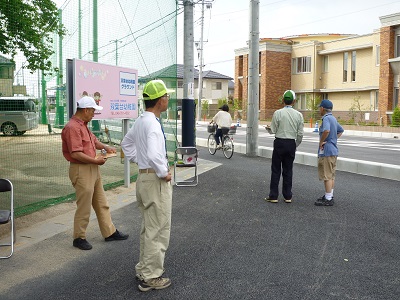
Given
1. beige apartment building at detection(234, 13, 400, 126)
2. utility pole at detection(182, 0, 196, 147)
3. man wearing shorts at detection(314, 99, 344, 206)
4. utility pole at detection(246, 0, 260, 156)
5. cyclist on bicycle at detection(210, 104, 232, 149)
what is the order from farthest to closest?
beige apartment building at detection(234, 13, 400, 126)
cyclist on bicycle at detection(210, 104, 232, 149)
utility pole at detection(246, 0, 260, 156)
utility pole at detection(182, 0, 196, 147)
man wearing shorts at detection(314, 99, 344, 206)

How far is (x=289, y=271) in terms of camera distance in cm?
458

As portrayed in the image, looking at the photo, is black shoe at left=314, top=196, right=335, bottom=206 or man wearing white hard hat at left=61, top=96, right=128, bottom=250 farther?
black shoe at left=314, top=196, right=335, bottom=206

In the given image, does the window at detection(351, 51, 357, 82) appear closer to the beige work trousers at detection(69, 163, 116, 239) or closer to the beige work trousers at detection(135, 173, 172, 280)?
the beige work trousers at detection(69, 163, 116, 239)

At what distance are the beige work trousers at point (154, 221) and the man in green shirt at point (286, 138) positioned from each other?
398 centimetres

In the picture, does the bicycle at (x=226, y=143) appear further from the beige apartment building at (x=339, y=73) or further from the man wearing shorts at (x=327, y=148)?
the beige apartment building at (x=339, y=73)

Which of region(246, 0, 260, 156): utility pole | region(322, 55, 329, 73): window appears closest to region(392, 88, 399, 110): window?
region(322, 55, 329, 73): window

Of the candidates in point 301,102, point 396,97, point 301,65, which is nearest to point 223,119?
point 396,97

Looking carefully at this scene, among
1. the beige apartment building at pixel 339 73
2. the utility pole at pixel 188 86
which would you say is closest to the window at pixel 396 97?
the beige apartment building at pixel 339 73

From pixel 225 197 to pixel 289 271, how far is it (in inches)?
150

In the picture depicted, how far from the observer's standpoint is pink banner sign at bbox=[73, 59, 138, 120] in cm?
713

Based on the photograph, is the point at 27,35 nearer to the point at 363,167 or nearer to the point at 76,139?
the point at 76,139

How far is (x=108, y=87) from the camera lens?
804cm

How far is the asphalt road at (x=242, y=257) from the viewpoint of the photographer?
13.5 feet

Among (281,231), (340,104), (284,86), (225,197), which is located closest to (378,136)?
(340,104)
